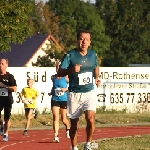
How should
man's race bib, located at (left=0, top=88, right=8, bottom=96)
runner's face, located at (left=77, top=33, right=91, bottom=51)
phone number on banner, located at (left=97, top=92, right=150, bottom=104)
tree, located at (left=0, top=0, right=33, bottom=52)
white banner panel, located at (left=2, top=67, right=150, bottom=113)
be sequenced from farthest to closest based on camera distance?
tree, located at (left=0, top=0, right=33, bottom=52) → phone number on banner, located at (left=97, top=92, right=150, bottom=104) → white banner panel, located at (left=2, top=67, right=150, bottom=113) → man's race bib, located at (left=0, top=88, right=8, bottom=96) → runner's face, located at (left=77, top=33, right=91, bottom=51)

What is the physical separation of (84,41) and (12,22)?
1024 inches

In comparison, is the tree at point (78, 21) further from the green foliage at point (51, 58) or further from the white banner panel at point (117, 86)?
the white banner panel at point (117, 86)

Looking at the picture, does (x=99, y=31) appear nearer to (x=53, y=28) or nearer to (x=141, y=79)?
(x=53, y=28)

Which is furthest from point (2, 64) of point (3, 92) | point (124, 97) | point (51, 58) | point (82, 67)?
point (51, 58)

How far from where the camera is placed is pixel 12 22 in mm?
39469

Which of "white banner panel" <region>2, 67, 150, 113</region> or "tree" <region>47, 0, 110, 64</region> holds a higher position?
"tree" <region>47, 0, 110, 64</region>

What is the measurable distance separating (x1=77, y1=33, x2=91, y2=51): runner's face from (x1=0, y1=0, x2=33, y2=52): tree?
25.1 metres

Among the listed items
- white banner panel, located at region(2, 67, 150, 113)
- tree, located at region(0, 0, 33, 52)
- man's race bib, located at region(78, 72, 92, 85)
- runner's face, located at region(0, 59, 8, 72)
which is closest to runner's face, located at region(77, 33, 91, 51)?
man's race bib, located at region(78, 72, 92, 85)

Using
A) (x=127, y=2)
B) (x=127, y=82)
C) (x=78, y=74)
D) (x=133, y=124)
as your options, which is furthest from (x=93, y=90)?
(x=127, y=2)

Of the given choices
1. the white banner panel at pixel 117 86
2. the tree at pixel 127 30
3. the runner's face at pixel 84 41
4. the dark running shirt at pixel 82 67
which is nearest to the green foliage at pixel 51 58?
the white banner panel at pixel 117 86

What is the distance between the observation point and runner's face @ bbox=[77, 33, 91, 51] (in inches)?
540

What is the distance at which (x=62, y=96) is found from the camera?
2100cm

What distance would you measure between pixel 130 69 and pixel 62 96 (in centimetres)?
1835

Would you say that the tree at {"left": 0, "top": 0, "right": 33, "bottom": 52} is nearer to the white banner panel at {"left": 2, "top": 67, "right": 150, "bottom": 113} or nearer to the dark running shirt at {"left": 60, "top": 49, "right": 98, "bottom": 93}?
the white banner panel at {"left": 2, "top": 67, "right": 150, "bottom": 113}
